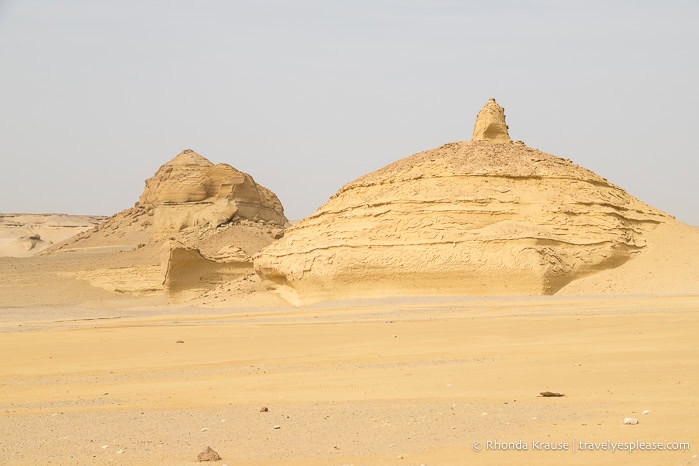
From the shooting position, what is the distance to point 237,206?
152 ft

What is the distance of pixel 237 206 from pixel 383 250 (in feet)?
82.8

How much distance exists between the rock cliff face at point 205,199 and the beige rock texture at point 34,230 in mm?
34891

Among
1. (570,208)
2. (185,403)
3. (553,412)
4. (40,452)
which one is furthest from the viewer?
(570,208)

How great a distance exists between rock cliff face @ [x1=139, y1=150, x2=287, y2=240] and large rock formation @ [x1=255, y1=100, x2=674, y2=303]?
22245mm

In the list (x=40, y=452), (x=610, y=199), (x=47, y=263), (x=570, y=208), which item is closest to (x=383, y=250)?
(x=570, y=208)

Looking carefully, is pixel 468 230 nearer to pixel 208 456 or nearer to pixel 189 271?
pixel 189 271

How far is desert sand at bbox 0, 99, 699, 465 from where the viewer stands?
18.0ft

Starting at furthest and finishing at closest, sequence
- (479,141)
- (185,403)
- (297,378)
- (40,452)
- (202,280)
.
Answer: (202,280) < (479,141) < (297,378) < (185,403) < (40,452)

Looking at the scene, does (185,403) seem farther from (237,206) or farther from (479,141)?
(237,206)

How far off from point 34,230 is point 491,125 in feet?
324

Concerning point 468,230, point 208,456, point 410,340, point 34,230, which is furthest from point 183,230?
point 34,230

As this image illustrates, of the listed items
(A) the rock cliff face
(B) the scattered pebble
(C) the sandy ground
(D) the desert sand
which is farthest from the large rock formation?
(A) the rock cliff face

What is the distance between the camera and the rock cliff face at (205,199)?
→ 46.7m

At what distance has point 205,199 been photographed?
48.3 m
